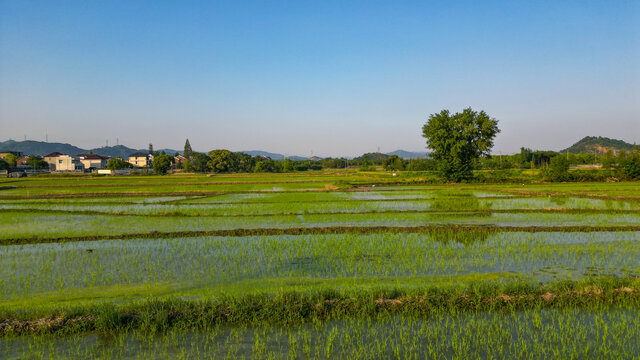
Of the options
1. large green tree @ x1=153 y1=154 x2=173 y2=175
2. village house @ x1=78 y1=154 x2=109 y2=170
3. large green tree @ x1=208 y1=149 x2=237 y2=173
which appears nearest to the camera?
large green tree @ x1=153 y1=154 x2=173 y2=175

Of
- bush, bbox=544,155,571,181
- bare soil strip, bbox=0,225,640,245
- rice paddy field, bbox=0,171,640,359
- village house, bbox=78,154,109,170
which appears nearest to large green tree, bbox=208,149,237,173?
village house, bbox=78,154,109,170

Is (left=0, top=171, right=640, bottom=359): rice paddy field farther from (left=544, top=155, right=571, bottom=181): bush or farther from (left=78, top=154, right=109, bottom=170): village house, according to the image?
(left=78, top=154, right=109, bottom=170): village house

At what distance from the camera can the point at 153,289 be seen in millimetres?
7262

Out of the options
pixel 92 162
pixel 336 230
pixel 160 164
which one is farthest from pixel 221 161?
pixel 336 230

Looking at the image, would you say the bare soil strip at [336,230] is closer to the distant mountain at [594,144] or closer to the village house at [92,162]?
the village house at [92,162]

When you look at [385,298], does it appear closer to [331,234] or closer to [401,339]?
[401,339]

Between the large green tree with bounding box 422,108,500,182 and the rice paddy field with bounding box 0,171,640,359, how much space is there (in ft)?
80.0

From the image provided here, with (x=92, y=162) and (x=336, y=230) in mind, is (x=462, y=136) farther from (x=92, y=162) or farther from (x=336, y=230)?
(x=92, y=162)

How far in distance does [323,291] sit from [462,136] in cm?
3544

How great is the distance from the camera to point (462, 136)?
38406mm

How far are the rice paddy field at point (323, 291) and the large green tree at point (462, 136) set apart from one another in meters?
24.4

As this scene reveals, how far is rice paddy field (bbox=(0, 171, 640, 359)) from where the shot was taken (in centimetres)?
519

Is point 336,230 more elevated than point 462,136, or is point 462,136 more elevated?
point 462,136

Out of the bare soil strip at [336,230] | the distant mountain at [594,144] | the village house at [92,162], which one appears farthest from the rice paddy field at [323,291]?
the distant mountain at [594,144]
